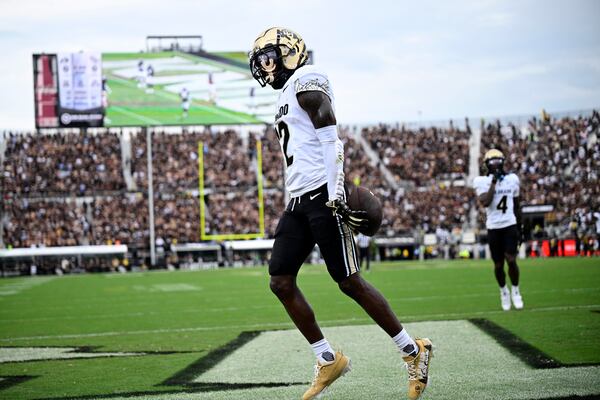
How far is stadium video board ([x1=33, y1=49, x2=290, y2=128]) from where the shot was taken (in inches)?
1554

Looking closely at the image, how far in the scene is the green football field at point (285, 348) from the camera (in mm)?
6059

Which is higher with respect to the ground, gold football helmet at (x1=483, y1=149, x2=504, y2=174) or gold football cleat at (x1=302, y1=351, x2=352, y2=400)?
gold football helmet at (x1=483, y1=149, x2=504, y2=174)

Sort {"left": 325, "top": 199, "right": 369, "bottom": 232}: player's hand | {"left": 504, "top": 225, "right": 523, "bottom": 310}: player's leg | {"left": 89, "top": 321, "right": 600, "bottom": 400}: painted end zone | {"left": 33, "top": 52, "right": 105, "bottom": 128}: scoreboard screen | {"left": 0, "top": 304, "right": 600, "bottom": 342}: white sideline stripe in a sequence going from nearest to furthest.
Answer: {"left": 325, "top": 199, "right": 369, "bottom": 232}: player's hand < {"left": 89, "top": 321, "right": 600, "bottom": 400}: painted end zone < {"left": 0, "top": 304, "right": 600, "bottom": 342}: white sideline stripe < {"left": 504, "top": 225, "right": 523, "bottom": 310}: player's leg < {"left": 33, "top": 52, "right": 105, "bottom": 128}: scoreboard screen

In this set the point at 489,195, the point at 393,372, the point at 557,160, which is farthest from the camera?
the point at 557,160

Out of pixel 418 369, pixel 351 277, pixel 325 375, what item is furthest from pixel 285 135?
pixel 418 369

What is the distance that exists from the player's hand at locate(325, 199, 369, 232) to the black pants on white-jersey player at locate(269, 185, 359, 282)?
10 centimetres

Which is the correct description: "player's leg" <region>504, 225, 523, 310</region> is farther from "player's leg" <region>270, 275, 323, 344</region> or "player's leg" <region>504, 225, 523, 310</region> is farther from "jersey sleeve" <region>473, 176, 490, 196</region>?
"player's leg" <region>270, 275, 323, 344</region>

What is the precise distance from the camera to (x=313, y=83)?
534 cm

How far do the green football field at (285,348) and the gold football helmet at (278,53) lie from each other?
227cm

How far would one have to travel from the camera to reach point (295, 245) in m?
5.58

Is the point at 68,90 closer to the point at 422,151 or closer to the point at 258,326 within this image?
the point at 422,151

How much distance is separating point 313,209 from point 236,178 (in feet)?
131

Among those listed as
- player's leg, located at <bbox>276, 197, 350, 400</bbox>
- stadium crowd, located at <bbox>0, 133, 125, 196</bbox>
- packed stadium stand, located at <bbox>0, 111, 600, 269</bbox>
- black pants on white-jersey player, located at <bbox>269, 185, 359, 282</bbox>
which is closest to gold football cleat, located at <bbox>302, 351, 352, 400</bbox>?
player's leg, located at <bbox>276, 197, 350, 400</bbox>

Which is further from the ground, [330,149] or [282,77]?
[282,77]
